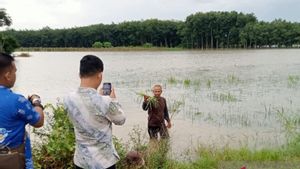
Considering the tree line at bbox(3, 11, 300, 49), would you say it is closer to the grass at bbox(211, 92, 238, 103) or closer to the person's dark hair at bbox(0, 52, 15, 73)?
the grass at bbox(211, 92, 238, 103)

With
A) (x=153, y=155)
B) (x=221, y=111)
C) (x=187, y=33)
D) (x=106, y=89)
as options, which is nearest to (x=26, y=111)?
(x=106, y=89)

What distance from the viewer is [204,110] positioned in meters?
15.8

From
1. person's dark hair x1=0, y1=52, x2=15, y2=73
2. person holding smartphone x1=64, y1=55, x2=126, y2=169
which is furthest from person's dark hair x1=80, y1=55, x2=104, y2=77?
person's dark hair x1=0, y1=52, x2=15, y2=73

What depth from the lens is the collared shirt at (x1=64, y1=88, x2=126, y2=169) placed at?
11.6 feet

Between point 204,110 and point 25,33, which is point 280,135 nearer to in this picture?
point 204,110

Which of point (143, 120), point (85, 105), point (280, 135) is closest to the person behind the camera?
point (85, 105)

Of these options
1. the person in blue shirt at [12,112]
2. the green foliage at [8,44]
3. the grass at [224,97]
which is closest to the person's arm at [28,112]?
the person in blue shirt at [12,112]

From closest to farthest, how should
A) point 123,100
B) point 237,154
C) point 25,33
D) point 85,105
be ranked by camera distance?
point 85,105 → point 237,154 → point 123,100 → point 25,33

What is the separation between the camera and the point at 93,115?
3.57 meters

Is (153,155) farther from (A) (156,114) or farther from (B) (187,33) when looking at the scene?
(B) (187,33)

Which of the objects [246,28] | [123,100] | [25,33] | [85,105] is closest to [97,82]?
[85,105]

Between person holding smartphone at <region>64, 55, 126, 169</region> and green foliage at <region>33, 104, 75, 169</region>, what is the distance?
1811 millimetres

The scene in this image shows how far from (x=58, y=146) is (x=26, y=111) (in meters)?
2.10

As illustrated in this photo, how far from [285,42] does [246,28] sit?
989cm
